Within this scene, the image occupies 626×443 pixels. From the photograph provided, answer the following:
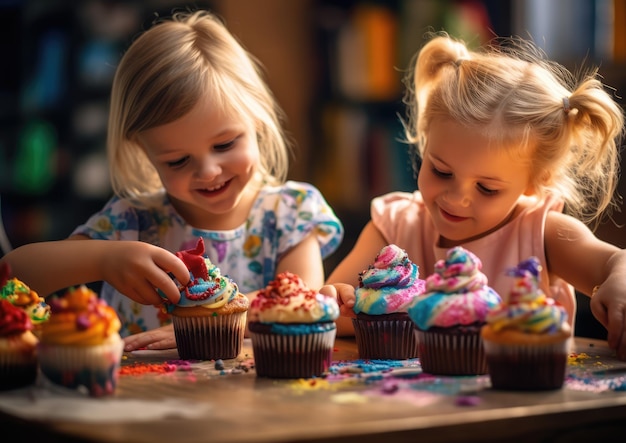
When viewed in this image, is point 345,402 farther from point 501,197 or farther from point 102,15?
point 102,15

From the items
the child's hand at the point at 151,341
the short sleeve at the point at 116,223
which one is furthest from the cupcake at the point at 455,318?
the short sleeve at the point at 116,223

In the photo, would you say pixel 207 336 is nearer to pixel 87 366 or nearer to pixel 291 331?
pixel 291 331

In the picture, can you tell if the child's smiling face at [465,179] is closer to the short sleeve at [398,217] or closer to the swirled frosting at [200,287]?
the short sleeve at [398,217]

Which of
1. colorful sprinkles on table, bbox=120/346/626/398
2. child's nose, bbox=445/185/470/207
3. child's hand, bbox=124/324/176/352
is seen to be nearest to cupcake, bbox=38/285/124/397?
colorful sprinkles on table, bbox=120/346/626/398

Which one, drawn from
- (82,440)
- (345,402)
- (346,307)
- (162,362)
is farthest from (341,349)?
(82,440)

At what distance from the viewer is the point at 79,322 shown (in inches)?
61.3

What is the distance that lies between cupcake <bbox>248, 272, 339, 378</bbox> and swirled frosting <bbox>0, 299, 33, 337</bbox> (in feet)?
1.37

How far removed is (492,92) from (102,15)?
11.8ft

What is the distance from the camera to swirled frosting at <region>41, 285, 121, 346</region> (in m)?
1.56

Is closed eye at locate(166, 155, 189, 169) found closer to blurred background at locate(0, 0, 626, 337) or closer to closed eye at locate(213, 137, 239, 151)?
closed eye at locate(213, 137, 239, 151)

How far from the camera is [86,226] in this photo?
2.59 meters

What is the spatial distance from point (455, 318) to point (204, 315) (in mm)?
560

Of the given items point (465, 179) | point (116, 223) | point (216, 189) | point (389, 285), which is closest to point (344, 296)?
point (389, 285)

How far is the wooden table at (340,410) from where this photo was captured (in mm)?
1287
